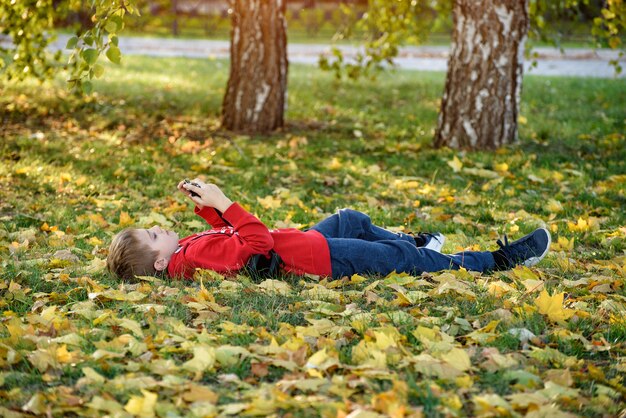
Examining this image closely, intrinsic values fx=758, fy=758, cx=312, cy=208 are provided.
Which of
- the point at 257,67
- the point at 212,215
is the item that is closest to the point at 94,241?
the point at 212,215

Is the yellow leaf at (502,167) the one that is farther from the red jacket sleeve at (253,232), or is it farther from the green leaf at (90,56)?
the green leaf at (90,56)

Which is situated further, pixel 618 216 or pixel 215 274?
pixel 618 216

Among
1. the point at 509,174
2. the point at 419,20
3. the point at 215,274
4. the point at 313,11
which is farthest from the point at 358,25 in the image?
the point at 313,11

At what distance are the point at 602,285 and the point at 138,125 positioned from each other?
5611 millimetres

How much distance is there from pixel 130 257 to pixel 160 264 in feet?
0.52

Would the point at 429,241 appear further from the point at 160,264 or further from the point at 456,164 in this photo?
the point at 456,164

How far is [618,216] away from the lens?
4.98 metres

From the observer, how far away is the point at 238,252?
12.2 feet

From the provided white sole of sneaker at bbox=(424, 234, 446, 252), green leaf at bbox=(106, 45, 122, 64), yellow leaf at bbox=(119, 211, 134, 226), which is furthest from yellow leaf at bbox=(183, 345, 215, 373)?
yellow leaf at bbox=(119, 211, 134, 226)

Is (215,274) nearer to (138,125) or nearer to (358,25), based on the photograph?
(138,125)

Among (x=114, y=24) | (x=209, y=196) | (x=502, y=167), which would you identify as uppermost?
(x=114, y=24)

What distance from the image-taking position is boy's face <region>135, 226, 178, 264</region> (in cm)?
377

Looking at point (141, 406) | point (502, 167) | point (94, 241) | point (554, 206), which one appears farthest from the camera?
point (502, 167)

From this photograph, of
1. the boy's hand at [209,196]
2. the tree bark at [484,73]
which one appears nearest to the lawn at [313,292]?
the tree bark at [484,73]
